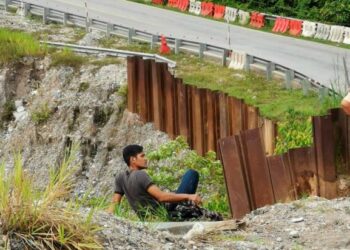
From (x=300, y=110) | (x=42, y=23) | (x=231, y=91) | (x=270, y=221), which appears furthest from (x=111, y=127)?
(x=270, y=221)

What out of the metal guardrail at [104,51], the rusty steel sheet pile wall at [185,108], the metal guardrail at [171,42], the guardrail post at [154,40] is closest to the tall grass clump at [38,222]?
the rusty steel sheet pile wall at [185,108]

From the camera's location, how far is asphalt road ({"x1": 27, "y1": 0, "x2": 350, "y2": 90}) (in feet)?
87.4

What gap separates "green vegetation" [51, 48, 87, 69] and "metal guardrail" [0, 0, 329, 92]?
2232 mm

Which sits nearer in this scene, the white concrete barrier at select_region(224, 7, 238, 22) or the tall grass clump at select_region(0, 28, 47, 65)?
the tall grass clump at select_region(0, 28, 47, 65)

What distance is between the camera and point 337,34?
32.3 m

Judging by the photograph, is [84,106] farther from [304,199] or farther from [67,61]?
[304,199]

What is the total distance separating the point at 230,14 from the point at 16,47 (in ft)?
38.8

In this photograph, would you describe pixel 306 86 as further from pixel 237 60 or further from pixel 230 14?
pixel 230 14

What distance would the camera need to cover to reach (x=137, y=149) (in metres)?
10.3

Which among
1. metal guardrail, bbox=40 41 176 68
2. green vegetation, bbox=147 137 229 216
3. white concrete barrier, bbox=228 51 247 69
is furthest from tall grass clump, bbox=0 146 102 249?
metal guardrail, bbox=40 41 176 68

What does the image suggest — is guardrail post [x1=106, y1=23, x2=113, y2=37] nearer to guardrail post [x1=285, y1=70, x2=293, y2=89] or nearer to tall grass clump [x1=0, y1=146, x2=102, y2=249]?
guardrail post [x1=285, y1=70, x2=293, y2=89]

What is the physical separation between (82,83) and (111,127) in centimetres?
250

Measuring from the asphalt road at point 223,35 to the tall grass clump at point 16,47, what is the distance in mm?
5659

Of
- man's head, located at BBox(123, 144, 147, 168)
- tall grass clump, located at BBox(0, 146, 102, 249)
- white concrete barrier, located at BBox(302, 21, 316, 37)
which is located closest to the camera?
tall grass clump, located at BBox(0, 146, 102, 249)
